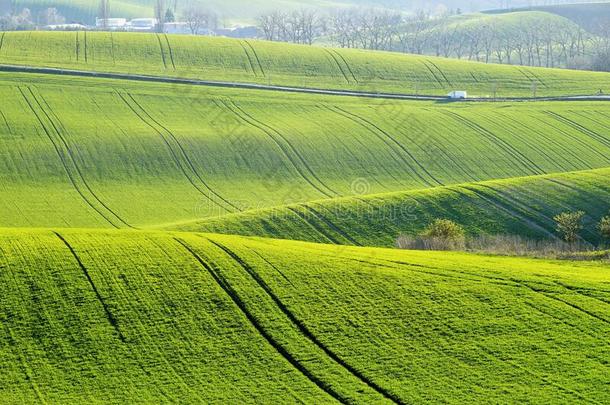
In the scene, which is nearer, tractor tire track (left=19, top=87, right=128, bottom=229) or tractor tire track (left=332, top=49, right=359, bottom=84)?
tractor tire track (left=19, top=87, right=128, bottom=229)

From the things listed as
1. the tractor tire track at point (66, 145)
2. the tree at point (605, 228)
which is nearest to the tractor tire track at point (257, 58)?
the tractor tire track at point (66, 145)

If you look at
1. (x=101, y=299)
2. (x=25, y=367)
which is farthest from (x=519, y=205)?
(x=25, y=367)

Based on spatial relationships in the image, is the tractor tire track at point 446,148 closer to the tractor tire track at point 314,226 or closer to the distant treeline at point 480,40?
the tractor tire track at point 314,226

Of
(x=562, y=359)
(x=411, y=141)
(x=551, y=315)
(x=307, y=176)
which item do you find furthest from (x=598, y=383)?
(x=411, y=141)

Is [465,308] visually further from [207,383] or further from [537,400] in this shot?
[207,383]

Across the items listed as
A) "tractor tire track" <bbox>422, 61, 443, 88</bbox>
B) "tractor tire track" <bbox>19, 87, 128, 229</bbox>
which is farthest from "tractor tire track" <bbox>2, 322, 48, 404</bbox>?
"tractor tire track" <bbox>422, 61, 443, 88</bbox>

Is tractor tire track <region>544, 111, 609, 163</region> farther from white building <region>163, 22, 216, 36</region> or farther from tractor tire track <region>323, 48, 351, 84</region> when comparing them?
white building <region>163, 22, 216, 36</region>
